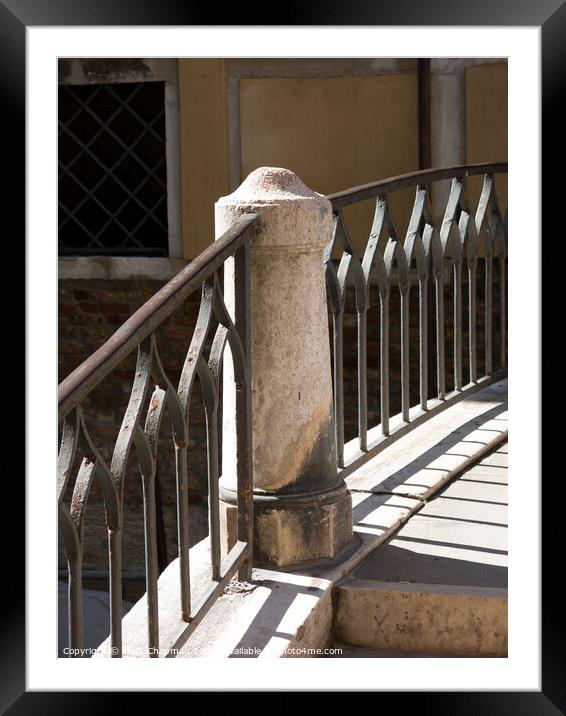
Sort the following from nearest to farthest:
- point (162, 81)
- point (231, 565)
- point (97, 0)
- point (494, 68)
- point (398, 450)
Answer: point (97, 0) < point (231, 565) < point (398, 450) < point (494, 68) < point (162, 81)

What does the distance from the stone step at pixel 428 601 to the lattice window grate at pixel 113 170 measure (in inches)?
207

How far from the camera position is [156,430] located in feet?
8.50

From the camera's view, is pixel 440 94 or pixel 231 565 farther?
pixel 440 94

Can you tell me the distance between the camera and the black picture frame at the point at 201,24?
2059 mm

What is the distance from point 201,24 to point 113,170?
6.32 meters

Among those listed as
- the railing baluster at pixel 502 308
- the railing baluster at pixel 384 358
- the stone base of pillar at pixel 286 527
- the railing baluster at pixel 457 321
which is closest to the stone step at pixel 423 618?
the stone base of pillar at pixel 286 527

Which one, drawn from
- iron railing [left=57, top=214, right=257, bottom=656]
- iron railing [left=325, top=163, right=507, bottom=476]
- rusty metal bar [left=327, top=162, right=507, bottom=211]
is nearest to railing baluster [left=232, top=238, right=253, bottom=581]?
iron railing [left=57, top=214, right=257, bottom=656]

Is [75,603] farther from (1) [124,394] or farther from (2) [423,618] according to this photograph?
(1) [124,394]

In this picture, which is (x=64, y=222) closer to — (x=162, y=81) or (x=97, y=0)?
(x=162, y=81)

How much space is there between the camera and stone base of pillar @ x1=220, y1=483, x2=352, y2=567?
3.11 m

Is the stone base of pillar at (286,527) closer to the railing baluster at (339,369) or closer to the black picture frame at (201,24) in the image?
the railing baluster at (339,369)
